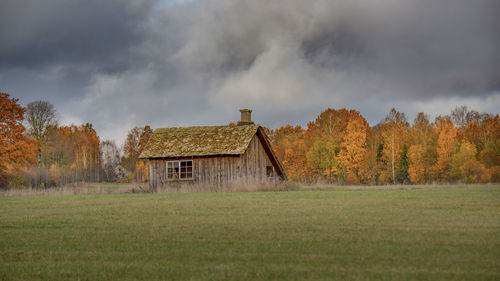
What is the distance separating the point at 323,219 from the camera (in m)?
13.1

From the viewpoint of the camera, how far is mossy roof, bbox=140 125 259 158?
1428 inches

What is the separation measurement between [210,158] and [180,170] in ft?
8.06

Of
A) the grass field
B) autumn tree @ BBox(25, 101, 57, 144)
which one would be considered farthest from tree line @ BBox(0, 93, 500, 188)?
the grass field

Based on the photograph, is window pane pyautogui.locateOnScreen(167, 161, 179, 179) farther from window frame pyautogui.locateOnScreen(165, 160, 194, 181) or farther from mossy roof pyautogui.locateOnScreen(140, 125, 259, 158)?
mossy roof pyautogui.locateOnScreen(140, 125, 259, 158)

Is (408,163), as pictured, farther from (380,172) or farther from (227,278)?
(227,278)

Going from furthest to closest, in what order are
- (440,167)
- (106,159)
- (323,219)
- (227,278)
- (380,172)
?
1. (106,159)
2. (380,172)
3. (440,167)
4. (323,219)
5. (227,278)

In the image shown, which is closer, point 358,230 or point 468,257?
point 468,257

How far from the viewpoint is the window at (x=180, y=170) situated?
36.9 m

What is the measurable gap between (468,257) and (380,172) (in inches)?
2399

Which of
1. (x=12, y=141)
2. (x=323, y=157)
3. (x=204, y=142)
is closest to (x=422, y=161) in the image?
(x=323, y=157)

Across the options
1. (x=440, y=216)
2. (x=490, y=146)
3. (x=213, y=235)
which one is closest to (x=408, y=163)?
(x=490, y=146)

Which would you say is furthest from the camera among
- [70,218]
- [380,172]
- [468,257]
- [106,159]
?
[106,159]

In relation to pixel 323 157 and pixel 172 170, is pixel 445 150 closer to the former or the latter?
pixel 323 157

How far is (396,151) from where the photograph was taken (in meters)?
66.2
